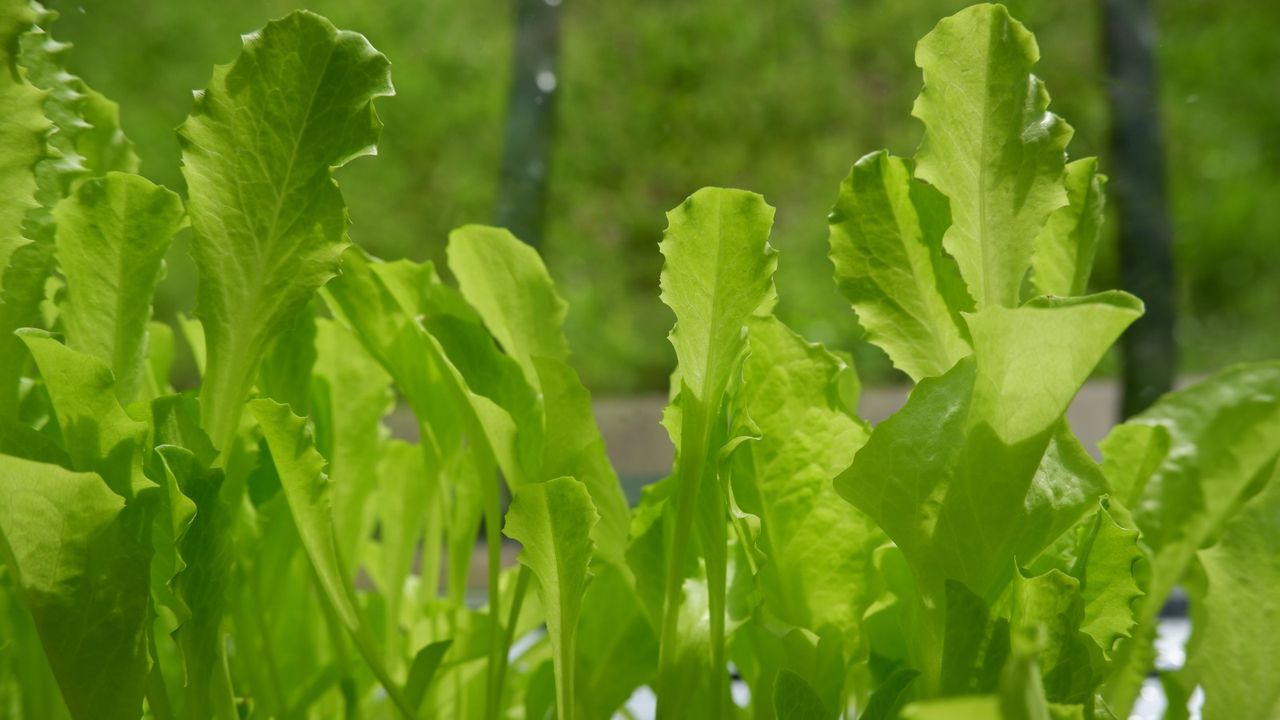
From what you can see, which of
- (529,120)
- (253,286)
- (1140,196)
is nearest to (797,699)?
(253,286)

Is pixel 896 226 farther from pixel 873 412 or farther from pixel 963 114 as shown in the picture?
pixel 873 412

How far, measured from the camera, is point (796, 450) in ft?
0.69

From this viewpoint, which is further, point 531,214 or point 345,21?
point 345,21

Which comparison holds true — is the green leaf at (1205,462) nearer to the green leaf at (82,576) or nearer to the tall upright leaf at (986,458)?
the tall upright leaf at (986,458)

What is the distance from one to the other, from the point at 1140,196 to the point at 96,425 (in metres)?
1.02

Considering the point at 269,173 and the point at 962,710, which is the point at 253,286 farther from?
the point at 962,710

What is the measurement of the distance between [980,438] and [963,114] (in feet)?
0.18

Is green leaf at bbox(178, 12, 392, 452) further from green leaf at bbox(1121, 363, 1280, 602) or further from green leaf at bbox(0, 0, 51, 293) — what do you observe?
green leaf at bbox(1121, 363, 1280, 602)

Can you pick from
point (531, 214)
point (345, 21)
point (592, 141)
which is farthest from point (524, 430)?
point (592, 141)

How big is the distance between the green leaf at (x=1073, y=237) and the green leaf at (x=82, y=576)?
0.17m

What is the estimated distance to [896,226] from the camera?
195mm

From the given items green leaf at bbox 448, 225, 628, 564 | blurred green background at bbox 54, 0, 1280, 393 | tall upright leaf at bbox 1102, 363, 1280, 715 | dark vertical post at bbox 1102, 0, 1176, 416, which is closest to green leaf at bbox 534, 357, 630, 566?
green leaf at bbox 448, 225, 628, 564

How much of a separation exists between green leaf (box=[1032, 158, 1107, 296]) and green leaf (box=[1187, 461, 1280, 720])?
2.1 inches

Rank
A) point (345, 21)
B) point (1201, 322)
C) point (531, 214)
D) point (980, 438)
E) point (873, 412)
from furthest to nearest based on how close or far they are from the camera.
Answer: point (1201, 322)
point (345, 21)
point (873, 412)
point (531, 214)
point (980, 438)
